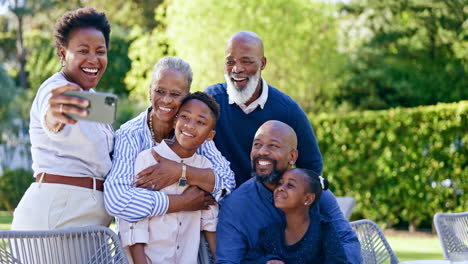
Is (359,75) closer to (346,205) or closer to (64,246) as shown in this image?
(346,205)

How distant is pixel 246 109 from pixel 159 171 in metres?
1.10

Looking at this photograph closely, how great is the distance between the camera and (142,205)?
341cm

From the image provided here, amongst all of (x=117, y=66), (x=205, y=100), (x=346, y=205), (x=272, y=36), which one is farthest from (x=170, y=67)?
(x=117, y=66)

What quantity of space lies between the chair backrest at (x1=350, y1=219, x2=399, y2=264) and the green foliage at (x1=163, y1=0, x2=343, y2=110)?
529 inches

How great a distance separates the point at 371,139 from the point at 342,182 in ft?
3.23

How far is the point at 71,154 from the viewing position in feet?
11.1

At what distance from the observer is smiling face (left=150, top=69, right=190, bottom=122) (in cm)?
366

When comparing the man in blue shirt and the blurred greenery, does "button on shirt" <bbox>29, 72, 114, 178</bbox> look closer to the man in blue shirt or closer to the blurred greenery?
the man in blue shirt

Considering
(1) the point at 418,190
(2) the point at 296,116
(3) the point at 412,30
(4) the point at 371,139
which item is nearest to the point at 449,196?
(1) the point at 418,190

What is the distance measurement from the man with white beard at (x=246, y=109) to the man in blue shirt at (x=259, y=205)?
0.65 meters

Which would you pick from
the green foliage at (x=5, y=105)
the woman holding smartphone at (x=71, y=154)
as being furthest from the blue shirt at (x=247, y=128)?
the green foliage at (x=5, y=105)

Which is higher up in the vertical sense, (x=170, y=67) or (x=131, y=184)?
(x=170, y=67)

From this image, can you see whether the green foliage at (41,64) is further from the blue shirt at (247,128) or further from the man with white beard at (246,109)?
the blue shirt at (247,128)

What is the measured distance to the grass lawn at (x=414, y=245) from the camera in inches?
375
